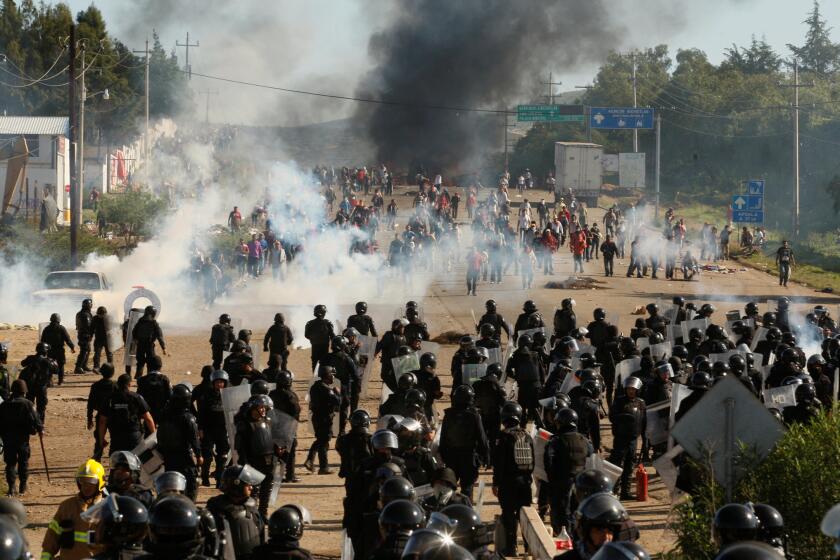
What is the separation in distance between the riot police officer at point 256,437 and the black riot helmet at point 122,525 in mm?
4920

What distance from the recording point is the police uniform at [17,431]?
44.2 ft

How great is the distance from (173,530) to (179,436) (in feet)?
19.6

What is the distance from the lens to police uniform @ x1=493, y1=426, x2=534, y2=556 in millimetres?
10930

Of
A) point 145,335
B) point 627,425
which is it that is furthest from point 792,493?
point 145,335

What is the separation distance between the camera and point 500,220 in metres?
40.2

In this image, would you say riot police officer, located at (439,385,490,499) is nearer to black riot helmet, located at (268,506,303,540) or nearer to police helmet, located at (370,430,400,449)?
police helmet, located at (370,430,400,449)

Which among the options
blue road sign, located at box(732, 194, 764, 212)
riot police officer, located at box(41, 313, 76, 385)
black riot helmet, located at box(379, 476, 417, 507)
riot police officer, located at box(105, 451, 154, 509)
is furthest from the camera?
blue road sign, located at box(732, 194, 764, 212)

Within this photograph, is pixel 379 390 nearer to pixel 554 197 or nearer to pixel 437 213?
Result: pixel 437 213

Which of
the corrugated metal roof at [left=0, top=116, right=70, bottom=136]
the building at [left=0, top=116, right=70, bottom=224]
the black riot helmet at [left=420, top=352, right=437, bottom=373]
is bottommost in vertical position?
the black riot helmet at [left=420, top=352, right=437, bottom=373]

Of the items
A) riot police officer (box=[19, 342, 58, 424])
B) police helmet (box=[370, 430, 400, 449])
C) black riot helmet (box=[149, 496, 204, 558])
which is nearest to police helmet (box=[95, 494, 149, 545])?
black riot helmet (box=[149, 496, 204, 558])

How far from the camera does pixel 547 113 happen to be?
6856 cm

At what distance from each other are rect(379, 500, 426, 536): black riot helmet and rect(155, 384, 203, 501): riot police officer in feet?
18.1

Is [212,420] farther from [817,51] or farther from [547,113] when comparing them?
[817,51]

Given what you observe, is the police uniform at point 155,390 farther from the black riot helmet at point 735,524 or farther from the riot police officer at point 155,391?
the black riot helmet at point 735,524
